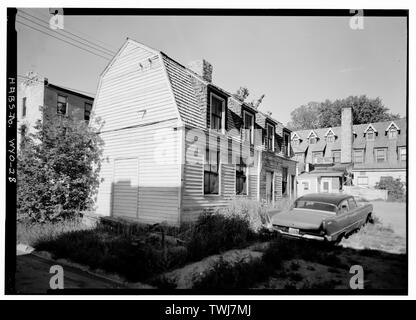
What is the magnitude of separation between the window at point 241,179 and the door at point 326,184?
3.38 m

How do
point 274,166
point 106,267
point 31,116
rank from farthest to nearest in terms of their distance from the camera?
point 274,166 < point 31,116 < point 106,267

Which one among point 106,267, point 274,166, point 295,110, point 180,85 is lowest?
point 106,267

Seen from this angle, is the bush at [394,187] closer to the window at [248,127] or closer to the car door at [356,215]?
the car door at [356,215]

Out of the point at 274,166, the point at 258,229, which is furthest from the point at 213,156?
the point at 258,229

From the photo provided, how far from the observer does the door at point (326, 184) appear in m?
3.75

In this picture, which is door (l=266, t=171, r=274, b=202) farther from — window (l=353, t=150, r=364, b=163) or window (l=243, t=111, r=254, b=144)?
window (l=353, t=150, r=364, b=163)

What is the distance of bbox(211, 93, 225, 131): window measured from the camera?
7191 mm

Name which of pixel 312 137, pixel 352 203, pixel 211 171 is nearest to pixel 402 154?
pixel 352 203

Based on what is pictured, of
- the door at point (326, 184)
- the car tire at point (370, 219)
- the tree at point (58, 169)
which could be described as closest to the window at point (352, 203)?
the car tire at point (370, 219)

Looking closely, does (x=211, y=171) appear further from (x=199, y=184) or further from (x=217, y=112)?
(x=217, y=112)

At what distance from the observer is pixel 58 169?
614 cm

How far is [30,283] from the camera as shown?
9.91ft
